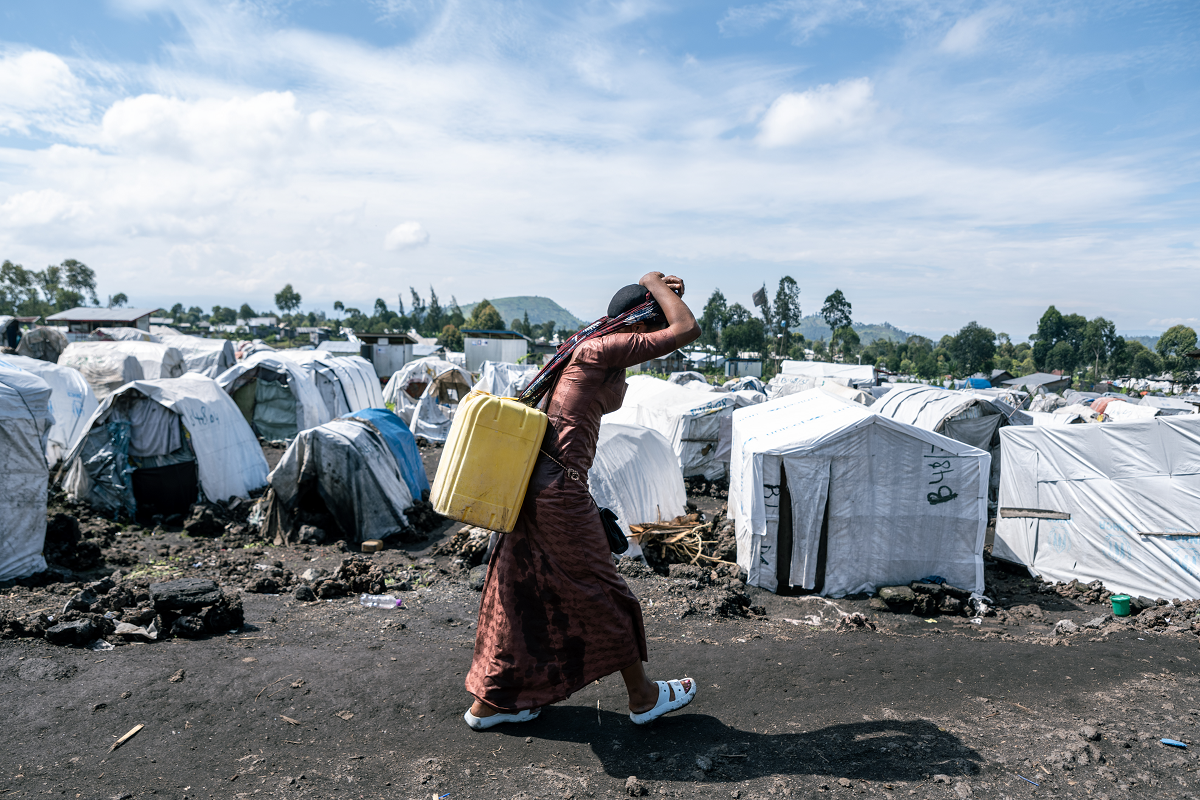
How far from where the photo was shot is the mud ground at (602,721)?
9.14ft

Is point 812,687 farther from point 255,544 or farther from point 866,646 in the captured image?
point 255,544

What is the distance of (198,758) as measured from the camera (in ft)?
9.48

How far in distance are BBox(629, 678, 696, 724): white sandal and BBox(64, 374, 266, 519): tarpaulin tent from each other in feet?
30.3

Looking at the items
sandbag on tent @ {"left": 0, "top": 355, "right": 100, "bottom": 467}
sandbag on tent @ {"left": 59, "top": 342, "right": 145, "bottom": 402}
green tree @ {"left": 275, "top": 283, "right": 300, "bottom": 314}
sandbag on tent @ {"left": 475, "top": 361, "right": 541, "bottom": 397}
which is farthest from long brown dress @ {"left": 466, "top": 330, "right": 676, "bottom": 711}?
green tree @ {"left": 275, "top": 283, "right": 300, "bottom": 314}

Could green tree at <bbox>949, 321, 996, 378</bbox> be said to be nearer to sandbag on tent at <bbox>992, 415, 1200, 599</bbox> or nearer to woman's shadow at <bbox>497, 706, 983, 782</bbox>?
sandbag on tent at <bbox>992, 415, 1200, 599</bbox>

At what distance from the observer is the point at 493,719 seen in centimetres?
318

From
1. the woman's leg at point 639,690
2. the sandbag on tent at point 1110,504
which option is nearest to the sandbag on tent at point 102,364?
the woman's leg at point 639,690

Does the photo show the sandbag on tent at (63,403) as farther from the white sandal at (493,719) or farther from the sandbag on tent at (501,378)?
the white sandal at (493,719)

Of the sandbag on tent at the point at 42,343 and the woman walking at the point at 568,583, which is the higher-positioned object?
the sandbag on tent at the point at 42,343

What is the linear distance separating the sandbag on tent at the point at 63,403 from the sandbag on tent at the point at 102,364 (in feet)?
14.1

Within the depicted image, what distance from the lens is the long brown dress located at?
10.2 ft

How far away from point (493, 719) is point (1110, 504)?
8.10m

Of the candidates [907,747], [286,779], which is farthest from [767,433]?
[286,779]

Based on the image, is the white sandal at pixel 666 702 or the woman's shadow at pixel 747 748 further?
the white sandal at pixel 666 702
